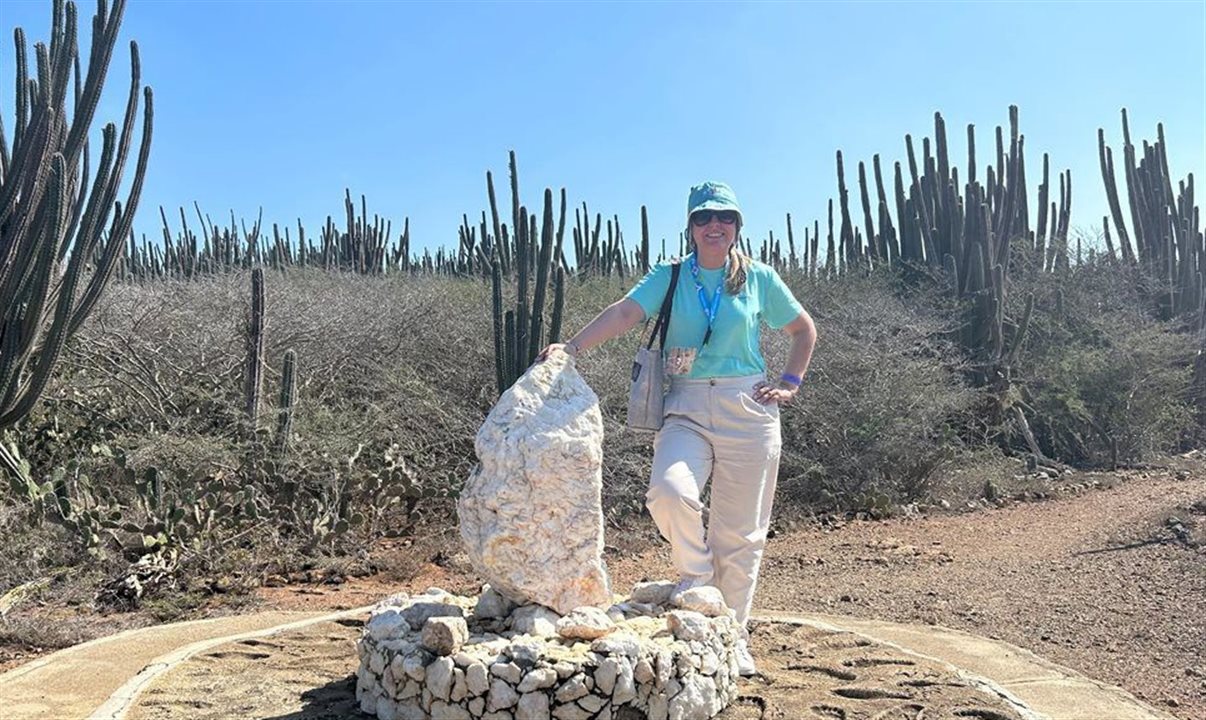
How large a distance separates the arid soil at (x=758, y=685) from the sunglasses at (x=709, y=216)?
67.3 inches

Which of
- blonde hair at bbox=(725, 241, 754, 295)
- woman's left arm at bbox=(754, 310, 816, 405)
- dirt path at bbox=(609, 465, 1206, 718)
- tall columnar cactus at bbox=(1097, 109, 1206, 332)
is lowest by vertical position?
dirt path at bbox=(609, 465, 1206, 718)

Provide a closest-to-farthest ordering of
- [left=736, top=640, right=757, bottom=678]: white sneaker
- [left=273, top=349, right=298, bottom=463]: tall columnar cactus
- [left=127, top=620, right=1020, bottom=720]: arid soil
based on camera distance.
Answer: [left=127, top=620, right=1020, bottom=720]: arid soil, [left=736, top=640, right=757, bottom=678]: white sneaker, [left=273, top=349, right=298, bottom=463]: tall columnar cactus

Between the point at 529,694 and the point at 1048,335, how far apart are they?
11.9 m

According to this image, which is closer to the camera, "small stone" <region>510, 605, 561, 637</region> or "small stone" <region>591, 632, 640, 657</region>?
"small stone" <region>591, 632, 640, 657</region>

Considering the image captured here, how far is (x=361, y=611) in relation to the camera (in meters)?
4.77

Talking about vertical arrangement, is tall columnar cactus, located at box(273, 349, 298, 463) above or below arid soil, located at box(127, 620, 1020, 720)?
above

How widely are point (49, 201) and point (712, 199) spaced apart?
4308mm

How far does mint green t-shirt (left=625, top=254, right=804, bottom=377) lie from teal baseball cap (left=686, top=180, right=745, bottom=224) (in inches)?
8.5

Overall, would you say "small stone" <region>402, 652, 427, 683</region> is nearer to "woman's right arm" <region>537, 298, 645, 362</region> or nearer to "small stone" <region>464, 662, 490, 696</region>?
"small stone" <region>464, 662, 490, 696</region>

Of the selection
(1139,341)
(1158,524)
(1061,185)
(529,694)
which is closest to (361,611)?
(529,694)

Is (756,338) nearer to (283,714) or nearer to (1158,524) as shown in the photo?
(283,714)

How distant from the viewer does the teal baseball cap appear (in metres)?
3.55

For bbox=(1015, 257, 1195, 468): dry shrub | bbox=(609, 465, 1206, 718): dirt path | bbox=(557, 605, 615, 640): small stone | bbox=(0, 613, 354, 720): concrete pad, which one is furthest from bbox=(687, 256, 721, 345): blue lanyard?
bbox=(1015, 257, 1195, 468): dry shrub

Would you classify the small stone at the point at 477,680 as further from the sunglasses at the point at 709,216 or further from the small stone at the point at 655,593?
the sunglasses at the point at 709,216
